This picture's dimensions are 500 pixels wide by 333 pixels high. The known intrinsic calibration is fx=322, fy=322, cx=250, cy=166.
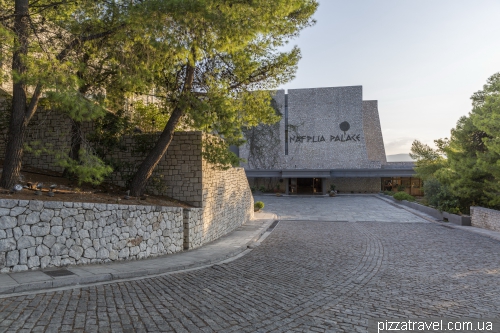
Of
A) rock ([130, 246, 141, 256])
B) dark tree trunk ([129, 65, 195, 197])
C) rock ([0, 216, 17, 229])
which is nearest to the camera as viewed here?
rock ([0, 216, 17, 229])

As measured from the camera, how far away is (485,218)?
51.2 feet

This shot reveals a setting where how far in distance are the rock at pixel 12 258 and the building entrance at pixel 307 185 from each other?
37138mm

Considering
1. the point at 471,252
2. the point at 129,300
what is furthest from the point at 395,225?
the point at 129,300

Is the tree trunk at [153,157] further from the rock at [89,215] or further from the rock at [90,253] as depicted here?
the rock at [90,253]

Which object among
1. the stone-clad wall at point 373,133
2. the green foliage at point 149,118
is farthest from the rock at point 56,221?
the stone-clad wall at point 373,133

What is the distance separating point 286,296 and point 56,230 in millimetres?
5324

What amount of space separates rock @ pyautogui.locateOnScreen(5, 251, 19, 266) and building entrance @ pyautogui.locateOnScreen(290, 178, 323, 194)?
37138 mm

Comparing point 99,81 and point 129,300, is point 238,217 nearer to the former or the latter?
point 99,81

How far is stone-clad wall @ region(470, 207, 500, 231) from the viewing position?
1466cm

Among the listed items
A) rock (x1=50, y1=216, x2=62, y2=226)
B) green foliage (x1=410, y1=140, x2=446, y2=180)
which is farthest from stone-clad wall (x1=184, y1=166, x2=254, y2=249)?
green foliage (x1=410, y1=140, x2=446, y2=180)

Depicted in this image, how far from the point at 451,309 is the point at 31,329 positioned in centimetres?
647

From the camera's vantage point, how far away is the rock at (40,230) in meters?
6.95

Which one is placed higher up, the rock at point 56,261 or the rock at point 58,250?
the rock at point 58,250

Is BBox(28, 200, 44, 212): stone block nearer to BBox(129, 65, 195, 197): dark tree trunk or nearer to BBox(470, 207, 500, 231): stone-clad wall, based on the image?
BBox(129, 65, 195, 197): dark tree trunk
